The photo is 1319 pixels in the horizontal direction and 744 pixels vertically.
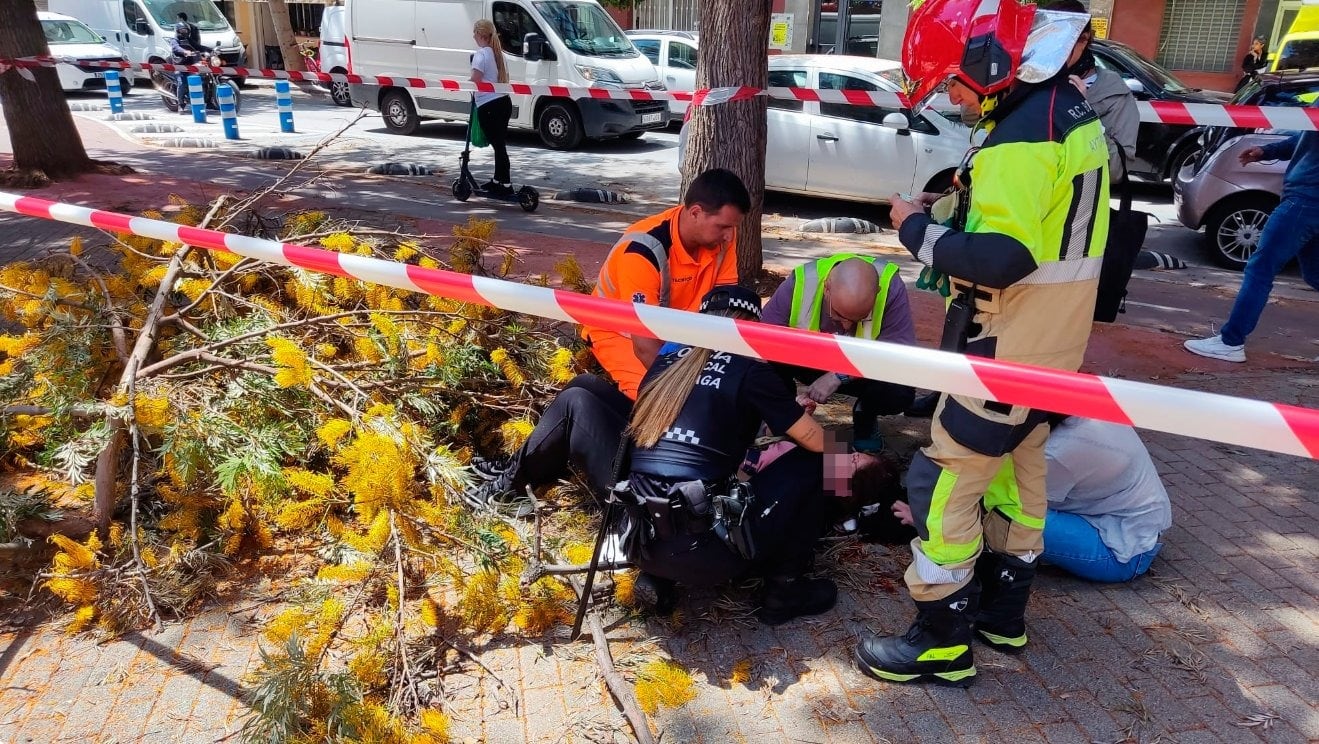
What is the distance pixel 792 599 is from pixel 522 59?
12.3 metres

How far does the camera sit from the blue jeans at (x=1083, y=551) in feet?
10.9

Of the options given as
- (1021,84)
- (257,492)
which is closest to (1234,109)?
(1021,84)

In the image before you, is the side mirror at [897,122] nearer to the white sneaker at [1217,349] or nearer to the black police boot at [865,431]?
the white sneaker at [1217,349]

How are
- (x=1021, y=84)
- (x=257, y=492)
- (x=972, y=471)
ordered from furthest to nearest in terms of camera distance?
(x=257, y=492) → (x=972, y=471) → (x=1021, y=84)

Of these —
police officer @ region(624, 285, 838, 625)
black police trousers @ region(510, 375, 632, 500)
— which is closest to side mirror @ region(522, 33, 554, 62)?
black police trousers @ region(510, 375, 632, 500)

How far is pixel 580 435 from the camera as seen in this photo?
3420mm

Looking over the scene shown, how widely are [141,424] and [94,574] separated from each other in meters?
0.53

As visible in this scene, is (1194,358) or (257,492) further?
(1194,358)

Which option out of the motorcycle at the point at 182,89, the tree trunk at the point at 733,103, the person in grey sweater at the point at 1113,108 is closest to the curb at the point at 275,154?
the motorcycle at the point at 182,89

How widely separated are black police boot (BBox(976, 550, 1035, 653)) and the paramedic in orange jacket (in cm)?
144

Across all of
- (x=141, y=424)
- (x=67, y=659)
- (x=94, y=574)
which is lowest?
(x=67, y=659)

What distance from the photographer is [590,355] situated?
4.25m

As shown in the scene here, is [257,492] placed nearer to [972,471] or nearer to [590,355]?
[590,355]

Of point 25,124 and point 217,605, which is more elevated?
point 25,124
